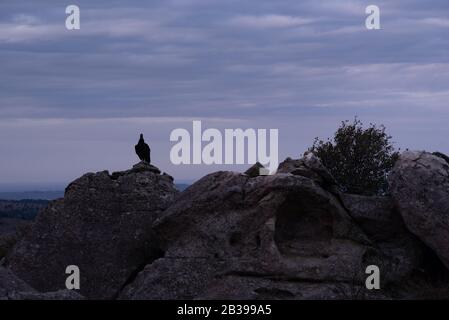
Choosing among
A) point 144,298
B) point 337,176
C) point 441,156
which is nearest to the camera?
point 144,298

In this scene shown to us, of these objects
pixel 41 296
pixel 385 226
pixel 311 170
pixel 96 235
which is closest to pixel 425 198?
pixel 385 226

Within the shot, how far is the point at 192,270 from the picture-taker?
22.4 metres

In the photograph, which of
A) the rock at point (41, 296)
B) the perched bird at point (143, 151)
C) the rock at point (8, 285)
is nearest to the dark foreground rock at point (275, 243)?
the perched bird at point (143, 151)

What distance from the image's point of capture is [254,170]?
2444cm

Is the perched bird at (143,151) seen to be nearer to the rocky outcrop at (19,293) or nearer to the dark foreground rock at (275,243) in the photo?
the dark foreground rock at (275,243)

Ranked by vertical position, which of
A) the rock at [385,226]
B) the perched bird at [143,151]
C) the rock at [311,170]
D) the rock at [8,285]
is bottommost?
the rock at [8,285]

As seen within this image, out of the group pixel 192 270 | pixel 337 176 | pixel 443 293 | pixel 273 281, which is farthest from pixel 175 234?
pixel 337 176

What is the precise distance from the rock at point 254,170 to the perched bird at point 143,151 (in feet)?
12.8

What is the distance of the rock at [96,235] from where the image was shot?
23.4 m

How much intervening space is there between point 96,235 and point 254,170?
14.8ft

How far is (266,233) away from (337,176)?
9.66 meters

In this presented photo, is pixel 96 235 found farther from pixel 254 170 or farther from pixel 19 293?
pixel 19 293

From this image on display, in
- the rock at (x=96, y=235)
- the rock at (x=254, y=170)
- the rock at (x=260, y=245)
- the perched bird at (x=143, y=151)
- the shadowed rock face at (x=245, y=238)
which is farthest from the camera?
the perched bird at (x=143, y=151)
